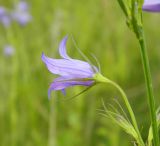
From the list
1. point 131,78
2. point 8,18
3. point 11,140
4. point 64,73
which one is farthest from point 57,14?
point 64,73

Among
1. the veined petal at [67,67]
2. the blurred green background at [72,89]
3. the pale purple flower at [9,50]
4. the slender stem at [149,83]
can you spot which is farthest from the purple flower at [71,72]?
the pale purple flower at [9,50]

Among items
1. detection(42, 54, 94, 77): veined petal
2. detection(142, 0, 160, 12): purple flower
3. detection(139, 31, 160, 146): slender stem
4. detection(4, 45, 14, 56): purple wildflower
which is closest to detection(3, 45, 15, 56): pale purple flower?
detection(4, 45, 14, 56): purple wildflower

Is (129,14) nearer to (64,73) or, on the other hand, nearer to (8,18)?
(64,73)

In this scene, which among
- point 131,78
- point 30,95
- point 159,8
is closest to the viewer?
point 159,8

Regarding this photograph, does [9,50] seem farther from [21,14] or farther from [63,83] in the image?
[63,83]

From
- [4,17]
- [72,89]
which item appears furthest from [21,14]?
[72,89]

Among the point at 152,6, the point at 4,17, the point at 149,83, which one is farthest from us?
the point at 4,17
